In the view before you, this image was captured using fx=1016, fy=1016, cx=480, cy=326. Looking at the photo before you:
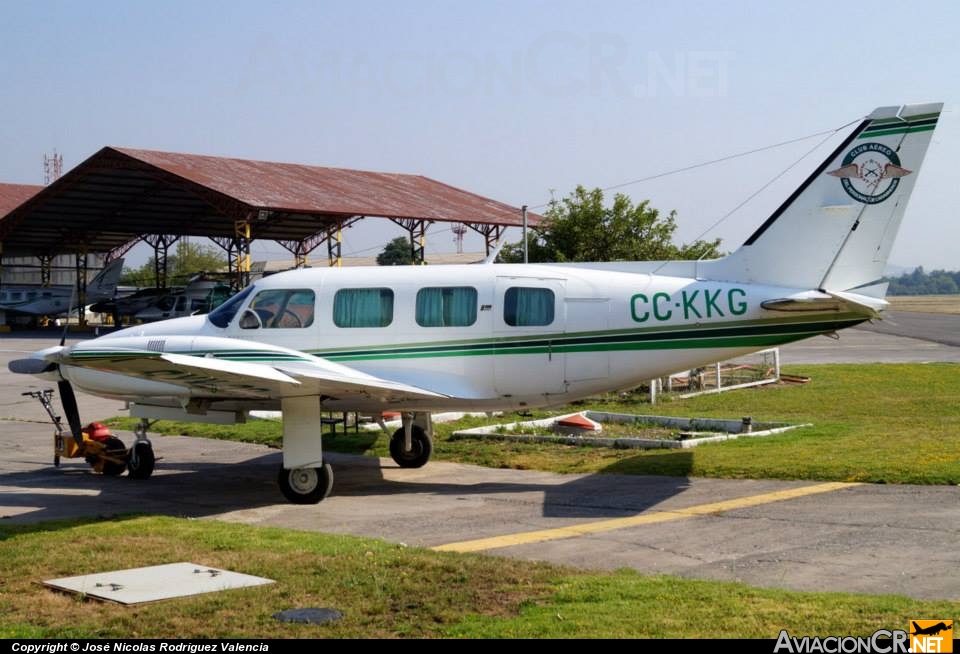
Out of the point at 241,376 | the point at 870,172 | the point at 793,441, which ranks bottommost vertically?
the point at 793,441

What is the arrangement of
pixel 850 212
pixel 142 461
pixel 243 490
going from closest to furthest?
pixel 850 212, pixel 243 490, pixel 142 461

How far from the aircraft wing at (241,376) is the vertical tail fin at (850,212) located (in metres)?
5.54

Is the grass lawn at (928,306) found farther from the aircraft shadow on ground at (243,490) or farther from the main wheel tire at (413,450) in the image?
the aircraft shadow on ground at (243,490)

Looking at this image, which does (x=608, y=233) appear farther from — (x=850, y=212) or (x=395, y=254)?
(x=395, y=254)

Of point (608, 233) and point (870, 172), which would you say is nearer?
point (870, 172)

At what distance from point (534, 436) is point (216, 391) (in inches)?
261

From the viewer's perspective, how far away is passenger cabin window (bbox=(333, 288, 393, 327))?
15859mm

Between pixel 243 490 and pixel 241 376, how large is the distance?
10.1 ft

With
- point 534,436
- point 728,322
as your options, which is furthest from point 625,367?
point 534,436

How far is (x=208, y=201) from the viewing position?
50656 millimetres

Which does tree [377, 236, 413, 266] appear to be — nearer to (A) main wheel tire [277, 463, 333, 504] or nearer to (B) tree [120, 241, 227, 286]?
(B) tree [120, 241, 227, 286]

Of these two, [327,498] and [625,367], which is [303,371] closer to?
[327,498]

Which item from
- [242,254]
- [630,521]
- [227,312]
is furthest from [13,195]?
[630,521]

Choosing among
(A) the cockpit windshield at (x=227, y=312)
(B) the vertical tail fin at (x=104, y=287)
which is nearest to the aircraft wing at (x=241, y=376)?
(A) the cockpit windshield at (x=227, y=312)
